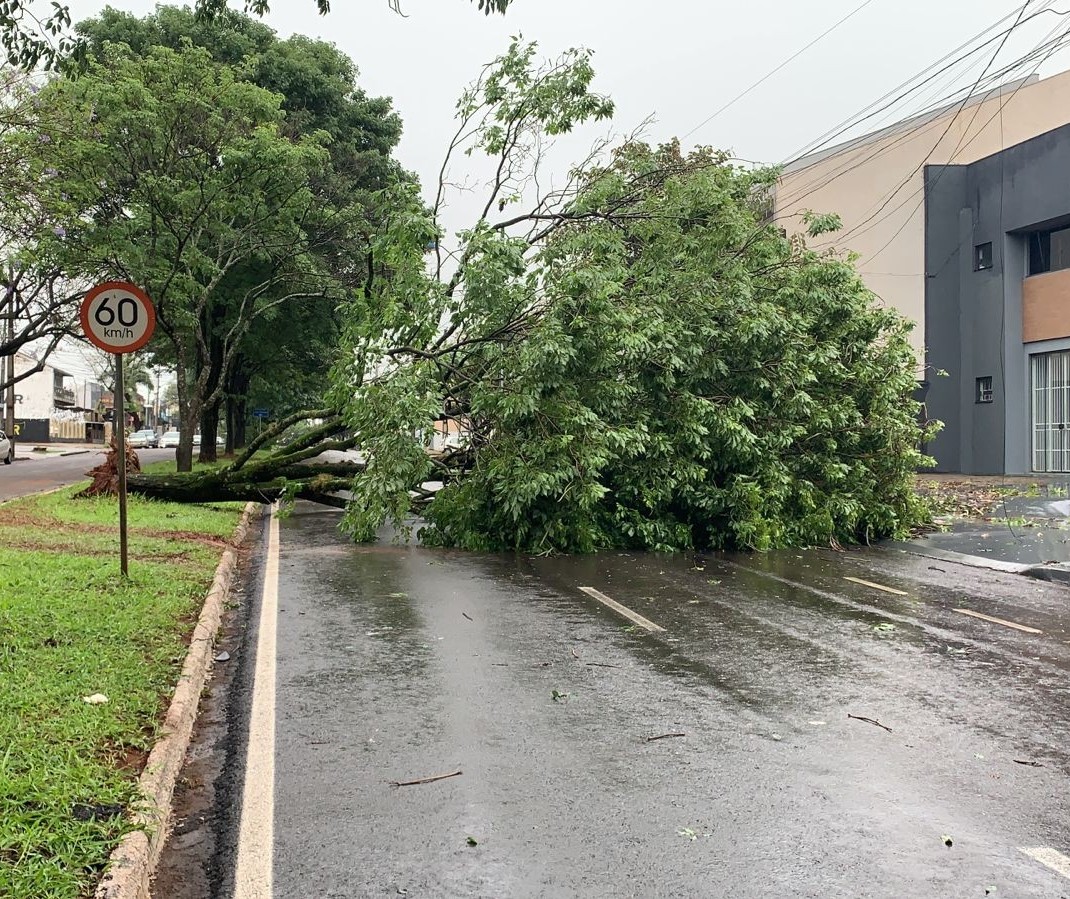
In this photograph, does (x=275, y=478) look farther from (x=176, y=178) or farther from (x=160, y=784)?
(x=160, y=784)

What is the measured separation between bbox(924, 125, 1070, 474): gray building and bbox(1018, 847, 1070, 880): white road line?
23.8 metres

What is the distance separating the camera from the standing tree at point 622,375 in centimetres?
1345

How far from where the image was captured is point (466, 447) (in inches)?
581

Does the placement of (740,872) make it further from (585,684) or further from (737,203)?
(737,203)

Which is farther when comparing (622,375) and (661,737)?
(622,375)

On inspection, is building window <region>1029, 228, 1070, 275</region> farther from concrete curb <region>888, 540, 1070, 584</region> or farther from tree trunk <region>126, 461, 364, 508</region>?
tree trunk <region>126, 461, 364, 508</region>

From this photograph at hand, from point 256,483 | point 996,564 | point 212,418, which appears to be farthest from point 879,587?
point 212,418

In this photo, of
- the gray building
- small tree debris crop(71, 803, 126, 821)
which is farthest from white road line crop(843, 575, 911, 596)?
the gray building

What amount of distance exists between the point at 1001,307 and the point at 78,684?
27785mm

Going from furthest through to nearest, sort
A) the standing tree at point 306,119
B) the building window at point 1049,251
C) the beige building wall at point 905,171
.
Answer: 1. the beige building wall at point 905,171
2. the standing tree at point 306,119
3. the building window at point 1049,251

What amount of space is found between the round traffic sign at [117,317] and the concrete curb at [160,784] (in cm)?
320

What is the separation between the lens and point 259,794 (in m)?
4.48

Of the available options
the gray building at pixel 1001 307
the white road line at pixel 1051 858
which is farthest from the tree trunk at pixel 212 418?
the white road line at pixel 1051 858

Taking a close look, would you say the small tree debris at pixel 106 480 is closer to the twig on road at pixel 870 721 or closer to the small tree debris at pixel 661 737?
the small tree debris at pixel 661 737
